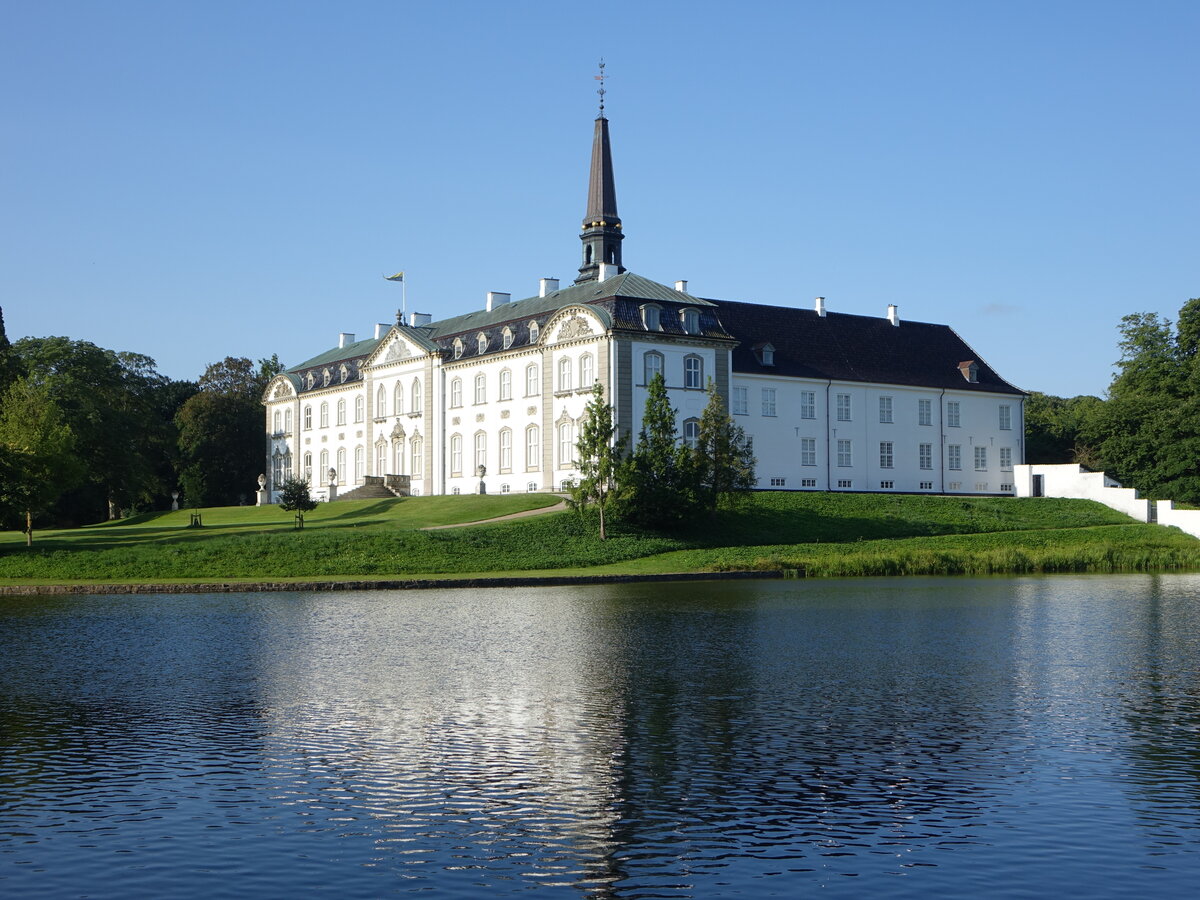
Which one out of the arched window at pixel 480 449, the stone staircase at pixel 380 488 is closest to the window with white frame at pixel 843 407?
the arched window at pixel 480 449

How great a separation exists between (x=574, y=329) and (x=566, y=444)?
240 inches

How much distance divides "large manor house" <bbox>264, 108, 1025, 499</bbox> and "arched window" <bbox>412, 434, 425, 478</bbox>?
123 millimetres

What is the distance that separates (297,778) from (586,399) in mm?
55454

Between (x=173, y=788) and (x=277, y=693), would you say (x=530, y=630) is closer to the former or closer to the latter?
(x=277, y=693)

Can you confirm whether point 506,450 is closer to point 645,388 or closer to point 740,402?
point 645,388

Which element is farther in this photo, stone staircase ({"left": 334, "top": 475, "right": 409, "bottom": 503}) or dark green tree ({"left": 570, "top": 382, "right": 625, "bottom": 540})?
stone staircase ({"left": 334, "top": 475, "right": 409, "bottom": 503})

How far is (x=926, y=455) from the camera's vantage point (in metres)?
80.6

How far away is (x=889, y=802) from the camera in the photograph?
12.8m

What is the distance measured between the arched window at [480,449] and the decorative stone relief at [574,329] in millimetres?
9014

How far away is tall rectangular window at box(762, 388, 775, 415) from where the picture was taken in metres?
74.4

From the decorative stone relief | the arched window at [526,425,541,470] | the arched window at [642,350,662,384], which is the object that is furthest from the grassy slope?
the decorative stone relief

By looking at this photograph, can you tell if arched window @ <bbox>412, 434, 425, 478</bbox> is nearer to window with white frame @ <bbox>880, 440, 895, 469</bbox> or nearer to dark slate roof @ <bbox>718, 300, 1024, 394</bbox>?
dark slate roof @ <bbox>718, 300, 1024, 394</bbox>

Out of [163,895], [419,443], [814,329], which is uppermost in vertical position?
[814,329]

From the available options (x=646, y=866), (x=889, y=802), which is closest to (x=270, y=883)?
(x=646, y=866)
